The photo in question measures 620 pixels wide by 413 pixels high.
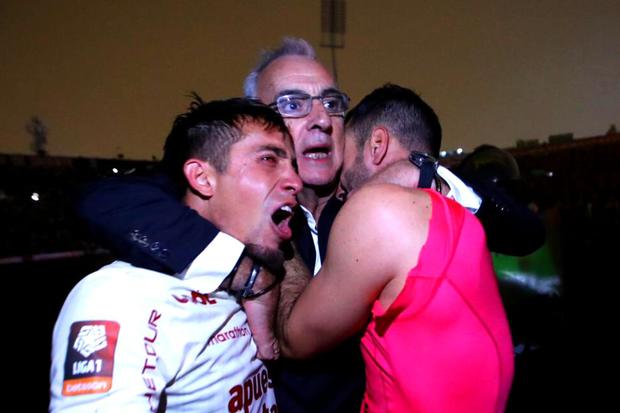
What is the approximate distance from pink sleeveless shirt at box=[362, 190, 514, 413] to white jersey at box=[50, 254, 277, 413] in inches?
22.0

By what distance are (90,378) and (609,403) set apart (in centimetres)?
596

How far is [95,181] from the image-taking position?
1534 millimetres

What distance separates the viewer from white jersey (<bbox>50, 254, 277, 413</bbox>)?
1.04 metres

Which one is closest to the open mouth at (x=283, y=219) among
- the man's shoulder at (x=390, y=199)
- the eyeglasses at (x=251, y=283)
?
the eyeglasses at (x=251, y=283)

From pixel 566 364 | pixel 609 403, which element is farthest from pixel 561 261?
pixel 609 403

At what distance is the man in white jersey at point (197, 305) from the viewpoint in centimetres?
106

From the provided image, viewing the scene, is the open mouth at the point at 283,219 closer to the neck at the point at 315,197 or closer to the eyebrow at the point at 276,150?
the eyebrow at the point at 276,150

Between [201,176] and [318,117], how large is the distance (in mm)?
909

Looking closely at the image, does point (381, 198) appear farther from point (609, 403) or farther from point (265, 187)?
point (609, 403)

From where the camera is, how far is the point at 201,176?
165 centimetres

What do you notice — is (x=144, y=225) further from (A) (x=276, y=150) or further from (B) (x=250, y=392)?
(B) (x=250, y=392)

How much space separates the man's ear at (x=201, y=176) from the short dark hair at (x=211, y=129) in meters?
0.03

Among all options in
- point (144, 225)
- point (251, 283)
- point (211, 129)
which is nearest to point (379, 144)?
point (211, 129)

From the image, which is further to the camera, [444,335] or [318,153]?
[318,153]
